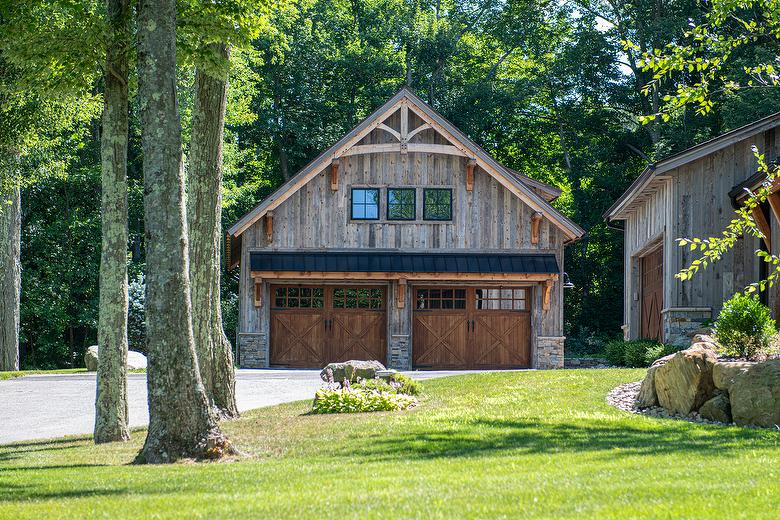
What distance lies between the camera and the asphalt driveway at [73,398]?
1658 centimetres

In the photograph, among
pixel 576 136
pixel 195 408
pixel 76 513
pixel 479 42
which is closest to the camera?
pixel 76 513

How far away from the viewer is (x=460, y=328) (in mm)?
30547

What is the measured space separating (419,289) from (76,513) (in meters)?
22.8

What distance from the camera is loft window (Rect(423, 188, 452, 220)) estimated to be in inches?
1205

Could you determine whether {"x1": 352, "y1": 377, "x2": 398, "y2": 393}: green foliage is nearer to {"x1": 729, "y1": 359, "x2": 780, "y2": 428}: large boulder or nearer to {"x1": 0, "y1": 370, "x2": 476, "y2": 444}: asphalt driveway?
{"x1": 0, "y1": 370, "x2": 476, "y2": 444}: asphalt driveway

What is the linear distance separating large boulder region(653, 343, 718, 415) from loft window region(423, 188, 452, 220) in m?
16.6

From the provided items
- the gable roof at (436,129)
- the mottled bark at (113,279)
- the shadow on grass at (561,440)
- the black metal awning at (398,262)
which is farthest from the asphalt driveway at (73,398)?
the shadow on grass at (561,440)

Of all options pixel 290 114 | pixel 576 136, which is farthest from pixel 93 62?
pixel 576 136

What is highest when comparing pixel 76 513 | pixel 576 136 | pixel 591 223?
pixel 576 136

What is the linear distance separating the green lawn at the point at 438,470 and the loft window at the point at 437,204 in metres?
15.0

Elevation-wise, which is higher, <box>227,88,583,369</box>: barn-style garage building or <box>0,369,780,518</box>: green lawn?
<box>227,88,583,369</box>: barn-style garage building

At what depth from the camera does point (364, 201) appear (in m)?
30.5

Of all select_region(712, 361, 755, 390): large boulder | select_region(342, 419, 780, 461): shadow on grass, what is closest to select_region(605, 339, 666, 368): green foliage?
select_region(712, 361, 755, 390): large boulder

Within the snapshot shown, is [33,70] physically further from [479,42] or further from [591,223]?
[479,42]
